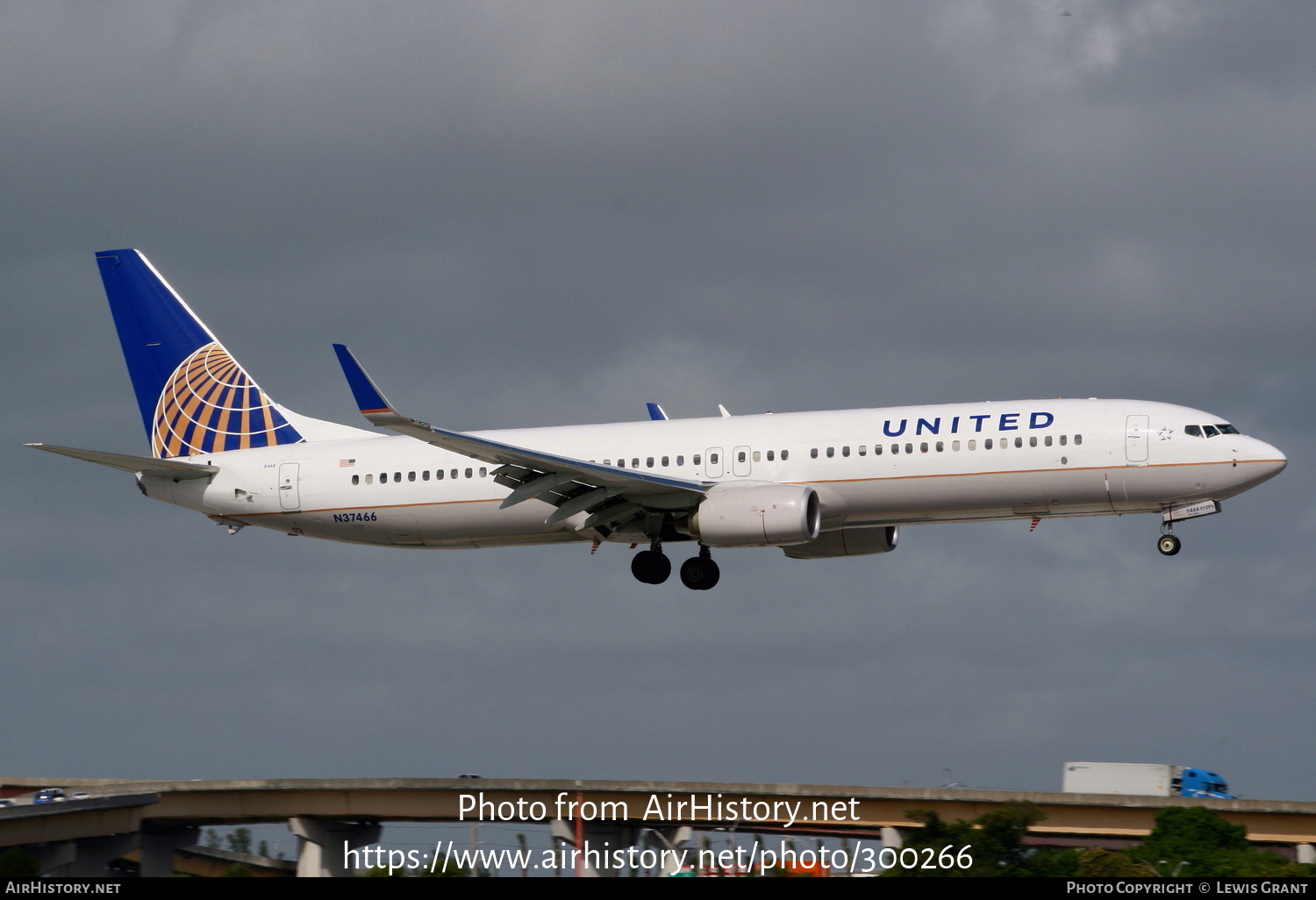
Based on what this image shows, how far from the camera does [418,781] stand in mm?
71938

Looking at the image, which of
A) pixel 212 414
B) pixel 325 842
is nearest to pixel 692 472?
pixel 212 414

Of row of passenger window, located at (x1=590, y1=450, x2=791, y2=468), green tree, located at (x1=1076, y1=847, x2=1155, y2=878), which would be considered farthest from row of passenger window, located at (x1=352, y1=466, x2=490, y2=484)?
A: green tree, located at (x1=1076, y1=847, x2=1155, y2=878)

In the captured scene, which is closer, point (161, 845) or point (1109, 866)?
point (1109, 866)

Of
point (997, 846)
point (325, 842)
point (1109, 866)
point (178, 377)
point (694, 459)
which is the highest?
point (178, 377)

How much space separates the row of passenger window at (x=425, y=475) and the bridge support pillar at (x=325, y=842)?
1128 inches

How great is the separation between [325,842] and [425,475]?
3052 cm

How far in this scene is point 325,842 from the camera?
74.6m

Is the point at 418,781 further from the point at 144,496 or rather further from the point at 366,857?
the point at 144,496

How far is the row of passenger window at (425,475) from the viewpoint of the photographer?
50.3m

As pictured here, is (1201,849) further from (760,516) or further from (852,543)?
(760,516)

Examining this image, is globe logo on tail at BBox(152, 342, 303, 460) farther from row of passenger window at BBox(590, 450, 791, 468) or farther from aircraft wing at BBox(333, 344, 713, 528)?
row of passenger window at BBox(590, 450, 791, 468)

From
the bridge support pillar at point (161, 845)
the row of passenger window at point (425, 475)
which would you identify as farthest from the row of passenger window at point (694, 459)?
the bridge support pillar at point (161, 845)

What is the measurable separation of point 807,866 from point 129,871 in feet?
121

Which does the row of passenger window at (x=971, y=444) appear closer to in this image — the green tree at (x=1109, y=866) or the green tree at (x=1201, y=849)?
the green tree at (x=1109, y=866)
